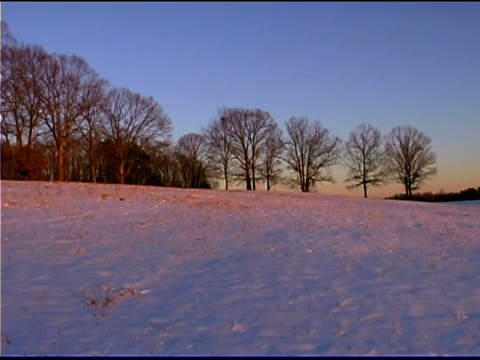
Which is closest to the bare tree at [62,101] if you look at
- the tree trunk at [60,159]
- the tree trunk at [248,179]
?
the tree trunk at [60,159]

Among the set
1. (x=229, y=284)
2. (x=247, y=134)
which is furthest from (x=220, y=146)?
(x=229, y=284)

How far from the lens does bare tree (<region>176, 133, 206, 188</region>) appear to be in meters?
70.5

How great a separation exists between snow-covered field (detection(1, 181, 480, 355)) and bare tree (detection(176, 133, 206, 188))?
50819 mm

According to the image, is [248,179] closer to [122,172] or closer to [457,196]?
[122,172]

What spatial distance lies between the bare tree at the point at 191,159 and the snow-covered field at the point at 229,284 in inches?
2001

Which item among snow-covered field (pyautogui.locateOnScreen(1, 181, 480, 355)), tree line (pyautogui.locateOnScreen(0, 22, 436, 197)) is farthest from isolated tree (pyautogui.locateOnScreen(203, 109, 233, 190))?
snow-covered field (pyautogui.locateOnScreen(1, 181, 480, 355))

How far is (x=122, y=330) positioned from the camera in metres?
8.33

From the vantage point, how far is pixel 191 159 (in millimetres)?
72500

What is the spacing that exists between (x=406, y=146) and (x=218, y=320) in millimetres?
67030

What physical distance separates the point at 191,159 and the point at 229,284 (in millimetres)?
62204

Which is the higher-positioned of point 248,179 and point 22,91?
point 22,91

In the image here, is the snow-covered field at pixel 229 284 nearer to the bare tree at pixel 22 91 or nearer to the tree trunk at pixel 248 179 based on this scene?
the bare tree at pixel 22 91

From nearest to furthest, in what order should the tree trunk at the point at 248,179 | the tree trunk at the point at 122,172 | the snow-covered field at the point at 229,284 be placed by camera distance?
the snow-covered field at the point at 229,284 < the tree trunk at the point at 122,172 < the tree trunk at the point at 248,179

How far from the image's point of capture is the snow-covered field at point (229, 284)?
7.98 m
